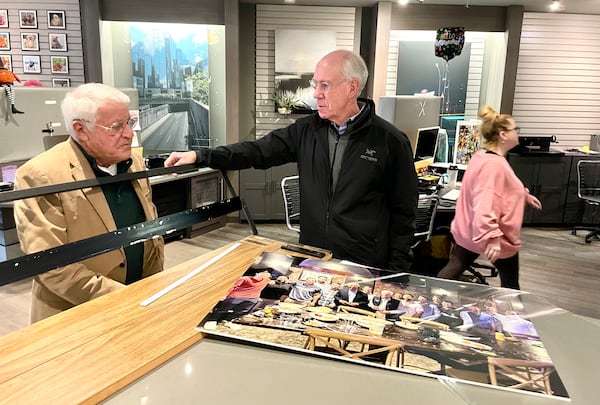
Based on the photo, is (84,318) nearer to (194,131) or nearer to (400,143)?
(400,143)

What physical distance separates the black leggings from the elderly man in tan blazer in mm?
2199

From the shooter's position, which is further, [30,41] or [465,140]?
[30,41]

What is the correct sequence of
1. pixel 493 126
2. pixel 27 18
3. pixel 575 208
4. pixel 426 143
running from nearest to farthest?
pixel 493 126 → pixel 426 143 → pixel 27 18 → pixel 575 208

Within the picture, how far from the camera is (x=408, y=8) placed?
21.4 feet

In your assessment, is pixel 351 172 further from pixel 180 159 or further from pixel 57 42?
pixel 57 42

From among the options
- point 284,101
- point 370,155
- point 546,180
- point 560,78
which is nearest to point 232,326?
point 370,155

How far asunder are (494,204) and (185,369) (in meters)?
2.43

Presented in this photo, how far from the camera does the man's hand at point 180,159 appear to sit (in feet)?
5.91

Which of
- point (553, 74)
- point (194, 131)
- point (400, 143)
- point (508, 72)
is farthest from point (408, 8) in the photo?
point (400, 143)

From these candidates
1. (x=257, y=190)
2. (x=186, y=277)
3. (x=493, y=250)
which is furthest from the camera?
(x=257, y=190)

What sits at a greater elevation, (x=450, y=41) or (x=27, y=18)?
(x=27, y=18)

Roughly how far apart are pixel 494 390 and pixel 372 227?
125cm

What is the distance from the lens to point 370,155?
2.17 metres

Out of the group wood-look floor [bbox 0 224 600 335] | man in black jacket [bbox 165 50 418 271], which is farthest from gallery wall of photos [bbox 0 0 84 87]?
man in black jacket [bbox 165 50 418 271]
